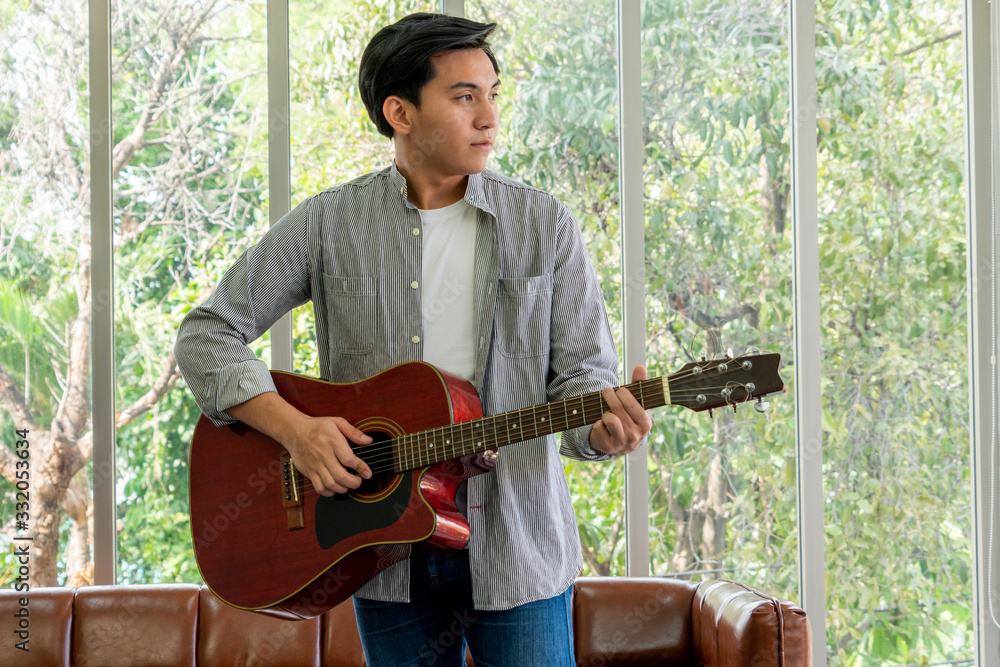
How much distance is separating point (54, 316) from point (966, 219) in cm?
343

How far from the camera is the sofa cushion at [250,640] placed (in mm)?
2594

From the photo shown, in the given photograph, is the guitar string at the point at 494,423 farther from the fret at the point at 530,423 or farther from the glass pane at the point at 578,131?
the glass pane at the point at 578,131

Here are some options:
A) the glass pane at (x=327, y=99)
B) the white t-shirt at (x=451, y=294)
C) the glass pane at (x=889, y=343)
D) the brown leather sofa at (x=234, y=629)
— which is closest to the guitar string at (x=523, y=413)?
the white t-shirt at (x=451, y=294)

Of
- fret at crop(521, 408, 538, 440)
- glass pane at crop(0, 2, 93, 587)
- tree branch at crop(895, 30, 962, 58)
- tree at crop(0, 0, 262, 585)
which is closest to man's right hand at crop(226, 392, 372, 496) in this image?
fret at crop(521, 408, 538, 440)

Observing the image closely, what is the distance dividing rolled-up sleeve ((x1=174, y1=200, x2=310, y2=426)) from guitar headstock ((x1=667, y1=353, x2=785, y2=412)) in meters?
0.73

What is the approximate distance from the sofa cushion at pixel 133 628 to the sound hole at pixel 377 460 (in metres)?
1.61

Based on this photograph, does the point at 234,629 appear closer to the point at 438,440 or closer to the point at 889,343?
the point at 438,440

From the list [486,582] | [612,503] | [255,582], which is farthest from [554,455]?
[612,503]

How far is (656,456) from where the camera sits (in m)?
2.96

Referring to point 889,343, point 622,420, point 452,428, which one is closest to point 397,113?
point 452,428

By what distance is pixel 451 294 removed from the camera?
1.41 m

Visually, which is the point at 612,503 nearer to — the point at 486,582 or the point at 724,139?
the point at 724,139

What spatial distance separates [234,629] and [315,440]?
1.59 metres

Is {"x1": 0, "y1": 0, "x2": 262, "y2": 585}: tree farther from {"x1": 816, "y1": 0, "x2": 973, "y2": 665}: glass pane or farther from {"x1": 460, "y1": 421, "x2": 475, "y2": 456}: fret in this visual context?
{"x1": 816, "y1": 0, "x2": 973, "y2": 665}: glass pane
